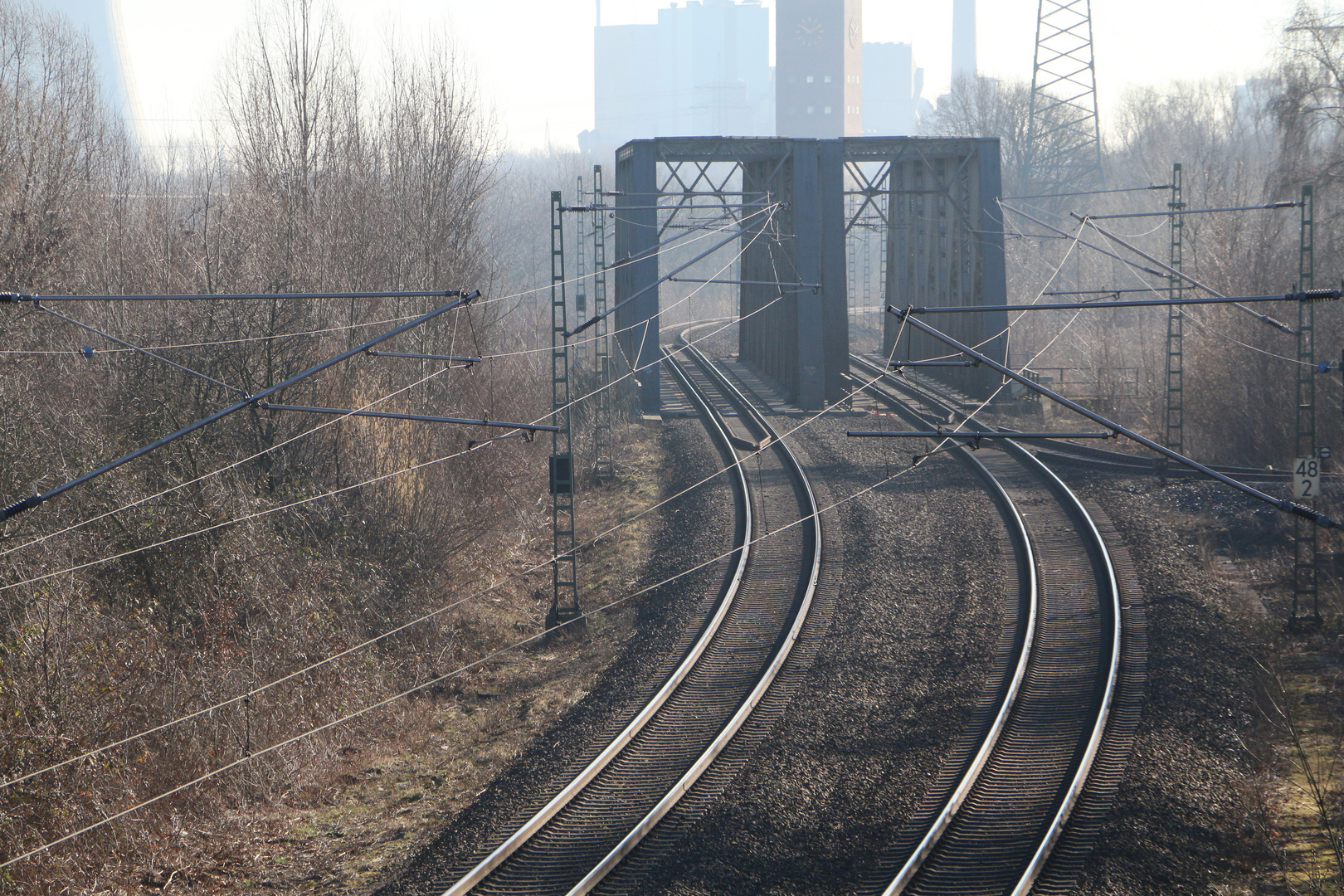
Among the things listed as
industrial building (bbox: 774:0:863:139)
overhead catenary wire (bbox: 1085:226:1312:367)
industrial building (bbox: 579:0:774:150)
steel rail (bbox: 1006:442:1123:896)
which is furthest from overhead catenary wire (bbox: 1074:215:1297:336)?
industrial building (bbox: 579:0:774:150)

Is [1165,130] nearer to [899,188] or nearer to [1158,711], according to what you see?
[899,188]

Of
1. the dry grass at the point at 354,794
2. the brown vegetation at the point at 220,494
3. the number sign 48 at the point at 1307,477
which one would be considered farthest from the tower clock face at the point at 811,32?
the number sign 48 at the point at 1307,477

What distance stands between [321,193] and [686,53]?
542ft

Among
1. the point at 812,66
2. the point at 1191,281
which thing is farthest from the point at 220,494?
the point at 812,66

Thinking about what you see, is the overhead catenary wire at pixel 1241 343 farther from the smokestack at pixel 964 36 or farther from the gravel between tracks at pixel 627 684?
the smokestack at pixel 964 36

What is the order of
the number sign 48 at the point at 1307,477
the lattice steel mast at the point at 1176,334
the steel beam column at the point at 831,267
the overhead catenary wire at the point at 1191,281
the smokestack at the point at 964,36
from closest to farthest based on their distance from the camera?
the overhead catenary wire at the point at 1191,281, the number sign 48 at the point at 1307,477, the lattice steel mast at the point at 1176,334, the steel beam column at the point at 831,267, the smokestack at the point at 964,36

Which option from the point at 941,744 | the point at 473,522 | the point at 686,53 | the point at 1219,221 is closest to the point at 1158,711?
the point at 941,744

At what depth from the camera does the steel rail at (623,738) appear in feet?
24.6

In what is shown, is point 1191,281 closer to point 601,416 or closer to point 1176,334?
point 1176,334

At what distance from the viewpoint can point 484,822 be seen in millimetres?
8289

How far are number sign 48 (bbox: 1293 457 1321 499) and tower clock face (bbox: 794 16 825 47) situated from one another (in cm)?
7775

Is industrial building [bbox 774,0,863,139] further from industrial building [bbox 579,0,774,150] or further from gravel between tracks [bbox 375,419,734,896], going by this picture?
industrial building [bbox 579,0,774,150]

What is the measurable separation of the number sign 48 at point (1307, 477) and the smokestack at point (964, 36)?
471 ft

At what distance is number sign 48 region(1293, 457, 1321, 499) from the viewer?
11.0m
